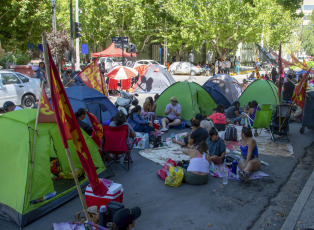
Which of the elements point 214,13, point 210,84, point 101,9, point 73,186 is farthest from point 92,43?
point 73,186

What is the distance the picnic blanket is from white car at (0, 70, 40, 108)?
23.9 ft

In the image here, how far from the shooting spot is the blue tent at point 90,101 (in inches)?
364

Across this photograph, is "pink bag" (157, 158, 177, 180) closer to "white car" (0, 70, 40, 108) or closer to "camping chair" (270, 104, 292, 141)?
"camping chair" (270, 104, 292, 141)

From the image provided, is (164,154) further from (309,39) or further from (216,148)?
(309,39)

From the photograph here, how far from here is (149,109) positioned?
1105 cm

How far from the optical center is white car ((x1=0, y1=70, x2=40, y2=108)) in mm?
13062

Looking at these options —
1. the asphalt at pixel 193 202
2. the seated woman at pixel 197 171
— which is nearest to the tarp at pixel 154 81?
the asphalt at pixel 193 202

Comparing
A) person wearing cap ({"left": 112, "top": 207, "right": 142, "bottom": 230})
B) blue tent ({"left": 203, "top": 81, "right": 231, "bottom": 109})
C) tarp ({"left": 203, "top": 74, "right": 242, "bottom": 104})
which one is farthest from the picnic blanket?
tarp ({"left": 203, "top": 74, "right": 242, "bottom": 104})

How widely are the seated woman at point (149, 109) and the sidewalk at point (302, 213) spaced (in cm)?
516

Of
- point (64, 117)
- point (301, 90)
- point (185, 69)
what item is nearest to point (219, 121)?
point (301, 90)

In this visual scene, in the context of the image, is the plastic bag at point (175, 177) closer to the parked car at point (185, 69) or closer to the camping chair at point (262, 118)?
the camping chair at point (262, 118)

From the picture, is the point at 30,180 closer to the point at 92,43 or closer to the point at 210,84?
the point at 210,84

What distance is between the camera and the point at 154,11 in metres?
37.7

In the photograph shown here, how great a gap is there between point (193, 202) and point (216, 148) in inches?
79.6
